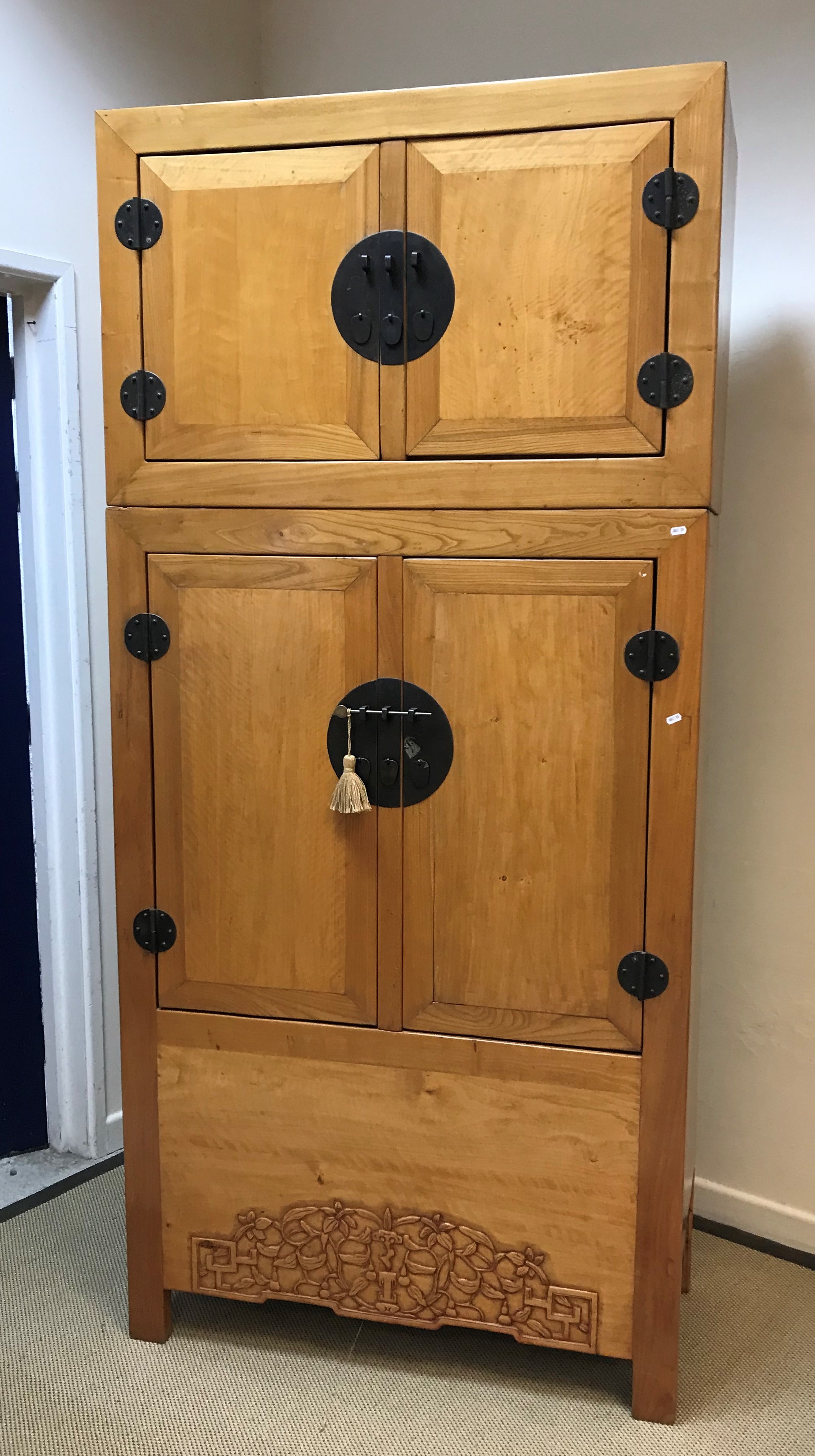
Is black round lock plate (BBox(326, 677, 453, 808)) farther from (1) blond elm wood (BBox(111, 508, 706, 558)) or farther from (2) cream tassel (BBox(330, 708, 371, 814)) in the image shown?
(1) blond elm wood (BBox(111, 508, 706, 558))

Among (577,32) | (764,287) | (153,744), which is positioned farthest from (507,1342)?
(577,32)

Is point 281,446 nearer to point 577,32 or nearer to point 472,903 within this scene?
point 472,903

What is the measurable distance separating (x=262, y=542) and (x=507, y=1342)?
1458 mm

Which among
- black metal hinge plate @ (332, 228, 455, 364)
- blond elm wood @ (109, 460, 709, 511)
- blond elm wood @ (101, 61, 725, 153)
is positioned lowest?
blond elm wood @ (109, 460, 709, 511)

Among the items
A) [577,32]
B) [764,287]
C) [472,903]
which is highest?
[577,32]

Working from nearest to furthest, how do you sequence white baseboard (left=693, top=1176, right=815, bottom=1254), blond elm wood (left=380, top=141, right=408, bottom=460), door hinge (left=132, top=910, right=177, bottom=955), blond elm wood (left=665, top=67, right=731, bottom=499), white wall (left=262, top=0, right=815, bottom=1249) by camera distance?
blond elm wood (left=665, top=67, right=731, bottom=499) < blond elm wood (left=380, top=141, right=408, bottom=460) < door hinge (left=132, top=910, right=177, bottom=955) < white wall (left=262, top=0, right=815, bottom=1249) < white baseboard (left=693, top=1176, right=815, bottom=1254)

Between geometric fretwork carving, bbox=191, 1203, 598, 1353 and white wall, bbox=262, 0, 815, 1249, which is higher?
white wall, bbox=262, 0, 815, 1249

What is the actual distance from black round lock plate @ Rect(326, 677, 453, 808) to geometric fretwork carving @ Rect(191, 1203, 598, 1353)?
0.71 m

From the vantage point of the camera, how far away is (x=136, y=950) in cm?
185

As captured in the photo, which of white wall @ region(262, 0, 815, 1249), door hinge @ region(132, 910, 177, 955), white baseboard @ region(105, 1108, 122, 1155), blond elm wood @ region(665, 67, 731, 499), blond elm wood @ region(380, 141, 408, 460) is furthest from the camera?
white baseboard @ region(105, 1108, 122, 1155)

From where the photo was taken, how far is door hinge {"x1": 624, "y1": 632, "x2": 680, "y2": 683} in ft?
5.23

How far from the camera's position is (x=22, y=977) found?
93.9 inches

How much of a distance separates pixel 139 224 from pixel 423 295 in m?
0.46

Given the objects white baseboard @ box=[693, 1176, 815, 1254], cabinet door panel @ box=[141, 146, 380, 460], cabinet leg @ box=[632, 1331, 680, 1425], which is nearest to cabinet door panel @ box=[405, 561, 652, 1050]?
cabinet door panel @ box=[141, 146, 380, 460]
